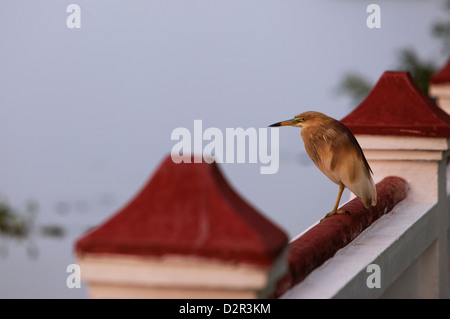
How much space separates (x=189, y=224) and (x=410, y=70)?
411 inches

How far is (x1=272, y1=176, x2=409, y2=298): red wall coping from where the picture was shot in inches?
92.4

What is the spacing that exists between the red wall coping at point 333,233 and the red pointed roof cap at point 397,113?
229mm

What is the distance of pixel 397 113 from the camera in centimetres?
368

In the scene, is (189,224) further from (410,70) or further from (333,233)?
(410,70)

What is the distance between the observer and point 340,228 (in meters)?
2.84

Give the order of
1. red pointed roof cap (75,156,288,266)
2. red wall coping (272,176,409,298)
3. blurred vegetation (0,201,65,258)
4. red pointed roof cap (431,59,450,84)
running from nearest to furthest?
red pointed roof cap (75,156,288,266), red wall coping (272,176,409,298), red pointed roof cap (431,59,450,84), blurred vegetation (0,201,65,258)

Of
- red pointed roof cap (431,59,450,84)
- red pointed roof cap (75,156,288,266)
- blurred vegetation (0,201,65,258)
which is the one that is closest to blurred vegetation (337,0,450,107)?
blurred vegetation (0,201,65,258)

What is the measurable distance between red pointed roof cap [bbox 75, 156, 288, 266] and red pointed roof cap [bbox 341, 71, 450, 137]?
188 cm

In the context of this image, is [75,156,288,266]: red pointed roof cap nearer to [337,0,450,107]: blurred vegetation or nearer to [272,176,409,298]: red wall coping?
[272,176,409,298]: red wall coping

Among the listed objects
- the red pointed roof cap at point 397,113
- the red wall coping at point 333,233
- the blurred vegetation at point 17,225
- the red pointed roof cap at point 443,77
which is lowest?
the blurred vegetation at point 17,225

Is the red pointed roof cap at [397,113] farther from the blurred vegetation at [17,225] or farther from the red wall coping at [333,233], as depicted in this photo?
the blurred vegetation at [17,225]

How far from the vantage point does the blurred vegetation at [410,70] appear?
464 inches

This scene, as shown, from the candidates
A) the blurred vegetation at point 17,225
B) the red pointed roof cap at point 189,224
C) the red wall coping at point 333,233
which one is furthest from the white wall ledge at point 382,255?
the blurred vegetation at point 17,225
